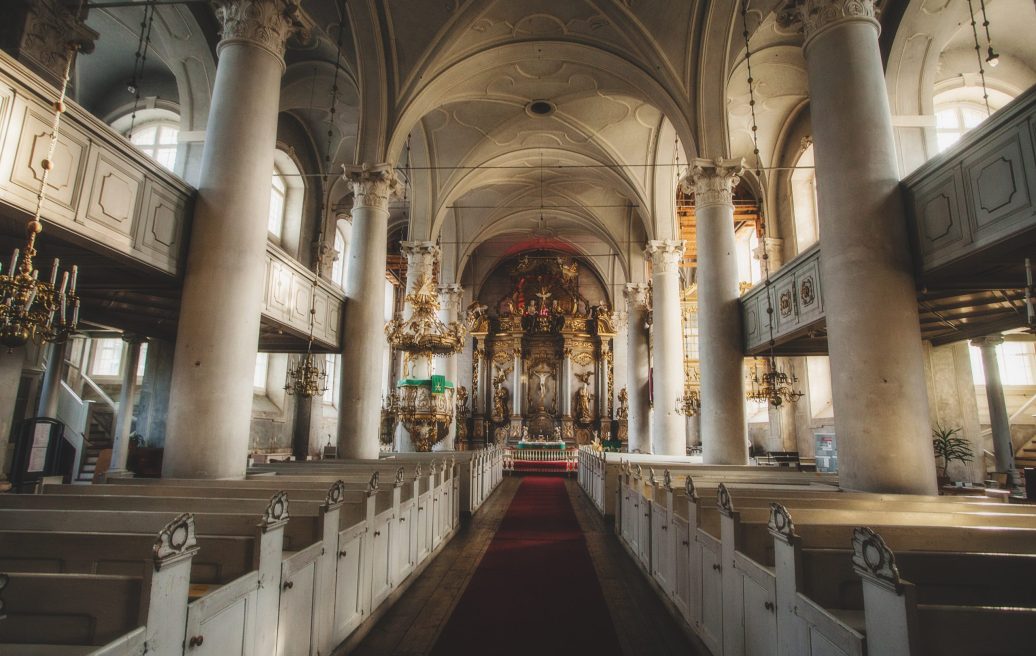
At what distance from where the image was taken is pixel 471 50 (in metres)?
11.6

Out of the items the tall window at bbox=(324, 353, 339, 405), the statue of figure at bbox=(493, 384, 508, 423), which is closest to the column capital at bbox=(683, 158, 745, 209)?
the tall window at bbox=(324, 353, 339, 405)

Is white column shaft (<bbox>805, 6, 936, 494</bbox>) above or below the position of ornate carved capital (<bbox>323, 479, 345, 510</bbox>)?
above

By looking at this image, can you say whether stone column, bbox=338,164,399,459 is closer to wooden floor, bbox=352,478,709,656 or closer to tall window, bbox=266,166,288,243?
wooden floor, bbox=352,478,709,656

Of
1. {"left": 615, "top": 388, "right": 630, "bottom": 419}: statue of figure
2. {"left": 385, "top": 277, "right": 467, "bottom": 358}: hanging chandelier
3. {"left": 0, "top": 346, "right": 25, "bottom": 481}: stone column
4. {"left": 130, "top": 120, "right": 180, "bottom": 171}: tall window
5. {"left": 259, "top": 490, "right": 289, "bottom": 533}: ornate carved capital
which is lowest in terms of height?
{"left": 259, "top": 490, "right": 289, "bottom": 533}: ornate carved capital

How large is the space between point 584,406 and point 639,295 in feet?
22.0

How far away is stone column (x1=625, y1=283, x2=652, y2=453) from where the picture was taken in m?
17.8

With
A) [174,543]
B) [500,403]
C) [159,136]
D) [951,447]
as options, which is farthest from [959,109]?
[500,403]

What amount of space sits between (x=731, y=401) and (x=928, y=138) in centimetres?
613

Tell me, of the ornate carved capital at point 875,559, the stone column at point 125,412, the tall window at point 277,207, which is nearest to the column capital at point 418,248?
the tall window at point 277,207

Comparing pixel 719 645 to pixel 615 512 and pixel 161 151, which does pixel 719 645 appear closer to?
pixel 615 512

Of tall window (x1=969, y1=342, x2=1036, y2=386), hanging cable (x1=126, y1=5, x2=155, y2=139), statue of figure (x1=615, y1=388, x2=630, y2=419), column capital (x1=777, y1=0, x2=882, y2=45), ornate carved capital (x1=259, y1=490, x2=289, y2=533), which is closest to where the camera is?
ornate carved capital (x1=259, y1=490, x2=289, y2=533)

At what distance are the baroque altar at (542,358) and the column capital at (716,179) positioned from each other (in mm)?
13903

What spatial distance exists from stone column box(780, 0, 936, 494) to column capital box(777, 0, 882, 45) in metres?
0.01

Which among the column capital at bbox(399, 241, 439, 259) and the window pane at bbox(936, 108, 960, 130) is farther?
the column capital at bbox(399, 241, 439, 259)
